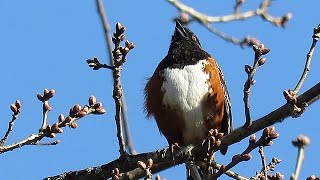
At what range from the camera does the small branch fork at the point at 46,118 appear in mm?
3302

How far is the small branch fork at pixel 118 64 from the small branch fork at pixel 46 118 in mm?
154

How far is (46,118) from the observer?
3.58 m

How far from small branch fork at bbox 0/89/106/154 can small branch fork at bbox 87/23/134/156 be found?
15 cm

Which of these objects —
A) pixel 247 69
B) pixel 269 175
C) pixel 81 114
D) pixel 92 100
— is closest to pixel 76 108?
pixel 81 114

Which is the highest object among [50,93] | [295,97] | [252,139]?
[50,93]

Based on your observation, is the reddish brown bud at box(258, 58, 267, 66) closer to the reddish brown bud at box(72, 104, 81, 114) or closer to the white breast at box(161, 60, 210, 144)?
the reddish brown bud at box(72, 104, 81, 114)

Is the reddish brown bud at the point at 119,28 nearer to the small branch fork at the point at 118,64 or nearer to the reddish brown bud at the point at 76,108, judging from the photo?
the small branch fork at the point at 118,64

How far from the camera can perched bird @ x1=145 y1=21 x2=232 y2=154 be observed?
→ 520 centimetres

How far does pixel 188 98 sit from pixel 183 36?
3.60 feet

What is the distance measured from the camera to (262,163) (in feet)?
13.4

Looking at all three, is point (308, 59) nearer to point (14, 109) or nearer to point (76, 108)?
point (76, 108)

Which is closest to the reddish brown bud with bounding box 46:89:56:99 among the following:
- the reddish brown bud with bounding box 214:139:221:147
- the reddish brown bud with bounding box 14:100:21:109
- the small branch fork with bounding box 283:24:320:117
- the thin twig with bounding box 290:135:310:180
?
the reddish brown bud with bounding box 14:100:21:109

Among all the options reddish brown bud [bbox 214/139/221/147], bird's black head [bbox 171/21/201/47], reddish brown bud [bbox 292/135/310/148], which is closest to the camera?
reddish brown bud [bbox 292/135/310/148]

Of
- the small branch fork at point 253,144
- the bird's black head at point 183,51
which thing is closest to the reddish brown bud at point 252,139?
the small branch fork at point 253,144
